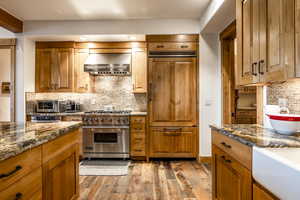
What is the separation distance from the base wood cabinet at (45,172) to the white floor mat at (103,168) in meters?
1.21

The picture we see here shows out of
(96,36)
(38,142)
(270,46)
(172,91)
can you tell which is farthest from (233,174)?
(96,36)

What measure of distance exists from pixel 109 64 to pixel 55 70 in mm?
1099

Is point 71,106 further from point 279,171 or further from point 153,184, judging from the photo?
point 279,171

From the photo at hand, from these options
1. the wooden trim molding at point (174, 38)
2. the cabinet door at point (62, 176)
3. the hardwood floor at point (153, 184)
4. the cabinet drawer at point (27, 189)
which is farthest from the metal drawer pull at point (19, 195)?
the wooden trim molding at point (174, 38)

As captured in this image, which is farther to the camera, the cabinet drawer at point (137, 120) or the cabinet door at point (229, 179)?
the cabinet drawer at point (137, 120)

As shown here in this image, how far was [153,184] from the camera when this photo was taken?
3.15 meters

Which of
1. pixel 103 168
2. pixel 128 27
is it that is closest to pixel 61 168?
pixel 103 168

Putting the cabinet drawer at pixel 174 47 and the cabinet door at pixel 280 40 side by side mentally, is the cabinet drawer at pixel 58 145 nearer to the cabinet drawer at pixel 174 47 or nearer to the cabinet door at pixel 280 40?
the cabinet door at pixel 280 40

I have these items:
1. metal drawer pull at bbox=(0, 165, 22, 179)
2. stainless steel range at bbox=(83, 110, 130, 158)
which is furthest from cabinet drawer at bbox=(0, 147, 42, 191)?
stainless steel range at bbox=(83, 110, 130, 158)

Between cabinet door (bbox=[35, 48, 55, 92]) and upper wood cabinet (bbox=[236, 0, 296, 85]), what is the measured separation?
364 centimetres

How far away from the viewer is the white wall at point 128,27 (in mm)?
4184

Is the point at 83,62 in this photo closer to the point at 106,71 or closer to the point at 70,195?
the point at 106,71

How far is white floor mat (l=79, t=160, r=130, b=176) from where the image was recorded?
3580 millimetres

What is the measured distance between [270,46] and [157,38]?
2.78 m
